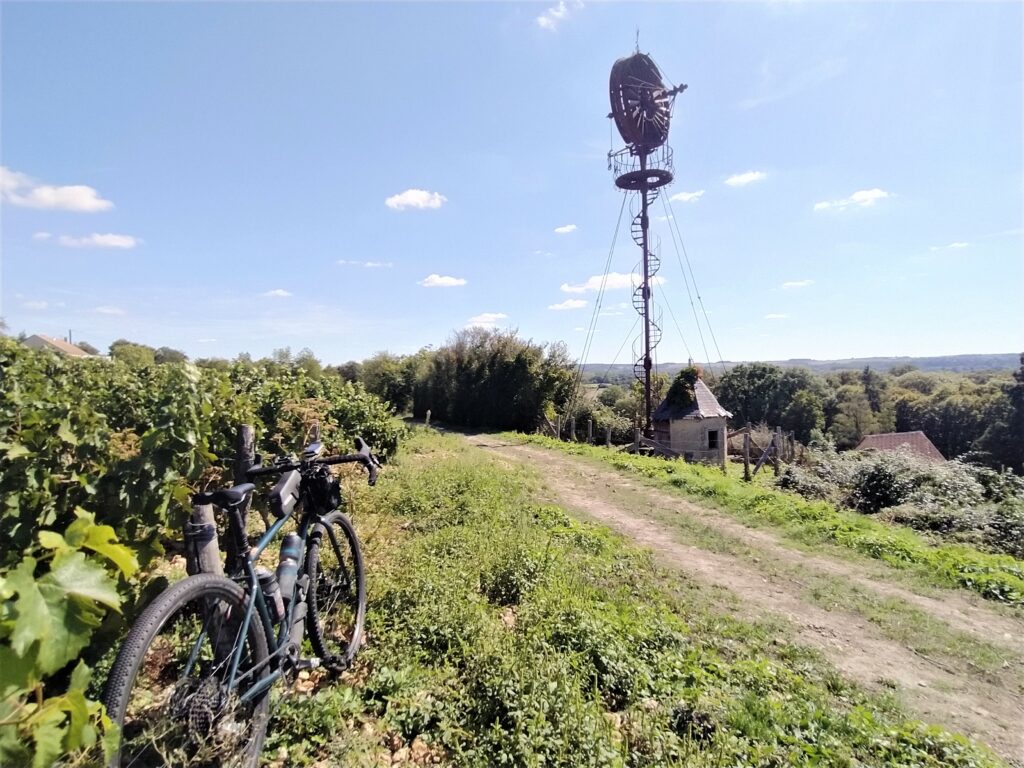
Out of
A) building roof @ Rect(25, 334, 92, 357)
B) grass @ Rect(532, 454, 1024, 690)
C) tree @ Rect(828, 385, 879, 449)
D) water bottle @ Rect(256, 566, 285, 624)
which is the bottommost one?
tree @ Rect(828, 385, 879, 449)

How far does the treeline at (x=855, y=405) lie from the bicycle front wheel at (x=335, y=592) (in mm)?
43855

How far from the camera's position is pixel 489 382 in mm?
26188

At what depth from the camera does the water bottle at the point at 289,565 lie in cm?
251

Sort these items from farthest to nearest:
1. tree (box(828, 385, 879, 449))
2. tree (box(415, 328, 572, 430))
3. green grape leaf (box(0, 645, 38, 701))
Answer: tree (box(828, 385, 879, 449))
tree (box(415, 328, 572, 430))
green grape leaf (box(0, 645, 38, 701))

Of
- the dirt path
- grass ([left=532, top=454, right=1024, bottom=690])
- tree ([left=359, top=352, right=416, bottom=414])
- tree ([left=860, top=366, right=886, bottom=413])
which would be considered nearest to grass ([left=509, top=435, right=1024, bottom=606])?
the dirt path

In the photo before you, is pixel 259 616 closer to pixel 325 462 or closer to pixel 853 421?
pixel 325 462

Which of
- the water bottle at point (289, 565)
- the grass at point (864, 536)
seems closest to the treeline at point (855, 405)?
the grass at point (864, 536)

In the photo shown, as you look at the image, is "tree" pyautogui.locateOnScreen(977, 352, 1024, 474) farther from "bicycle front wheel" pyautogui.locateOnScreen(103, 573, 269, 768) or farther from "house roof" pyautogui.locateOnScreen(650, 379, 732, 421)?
"bicycle front wheel" pyautogui.locateOnScreen(103, 573, 269, 768)

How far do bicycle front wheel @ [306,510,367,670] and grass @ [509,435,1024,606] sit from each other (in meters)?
5.90

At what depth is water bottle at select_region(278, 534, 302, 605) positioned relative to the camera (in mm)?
2510

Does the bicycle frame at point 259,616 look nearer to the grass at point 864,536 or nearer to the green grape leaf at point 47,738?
the green grape leaf at point 47,738

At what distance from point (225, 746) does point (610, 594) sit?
129 inches

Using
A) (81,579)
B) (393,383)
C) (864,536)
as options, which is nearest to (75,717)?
(81,579)

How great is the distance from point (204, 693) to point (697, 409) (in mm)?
19003
